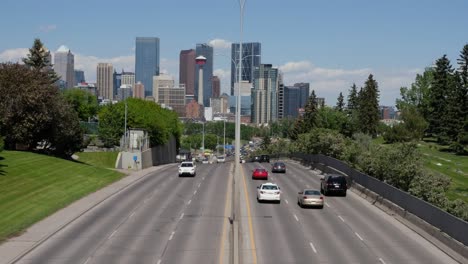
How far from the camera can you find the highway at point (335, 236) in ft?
83.6

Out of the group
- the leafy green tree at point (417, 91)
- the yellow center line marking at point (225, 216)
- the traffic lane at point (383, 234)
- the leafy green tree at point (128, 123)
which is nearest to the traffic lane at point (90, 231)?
the yellow center line marking at point (225, 216)

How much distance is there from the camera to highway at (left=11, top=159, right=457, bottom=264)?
25.2 metres

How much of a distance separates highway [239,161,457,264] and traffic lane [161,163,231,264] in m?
1.95

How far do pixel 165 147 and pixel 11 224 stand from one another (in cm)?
8628

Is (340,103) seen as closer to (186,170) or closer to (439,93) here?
(439,93)

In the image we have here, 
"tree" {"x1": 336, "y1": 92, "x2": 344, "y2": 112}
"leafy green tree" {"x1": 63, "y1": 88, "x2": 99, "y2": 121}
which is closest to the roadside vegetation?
"tree" {"x1": 336, "y1": 92, "x2": 344, "y2": 112}

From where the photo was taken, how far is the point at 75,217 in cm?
3606

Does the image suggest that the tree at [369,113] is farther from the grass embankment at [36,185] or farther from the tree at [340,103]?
the grass embankment at [36,185]

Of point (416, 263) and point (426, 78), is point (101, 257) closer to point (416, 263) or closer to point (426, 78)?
point (416, 263)

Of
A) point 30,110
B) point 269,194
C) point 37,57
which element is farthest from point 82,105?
point 269,194

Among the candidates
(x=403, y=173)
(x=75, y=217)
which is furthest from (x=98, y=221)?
(x=403, y=173)

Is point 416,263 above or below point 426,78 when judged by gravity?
below

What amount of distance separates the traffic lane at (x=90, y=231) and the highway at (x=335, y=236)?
7.18 meters

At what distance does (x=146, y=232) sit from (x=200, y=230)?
8.88 feet
